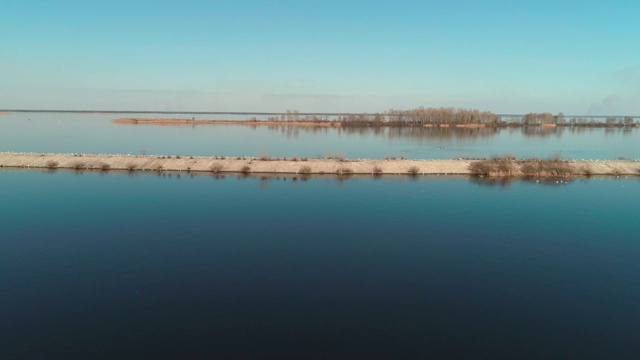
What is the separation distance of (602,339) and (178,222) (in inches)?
→ 891

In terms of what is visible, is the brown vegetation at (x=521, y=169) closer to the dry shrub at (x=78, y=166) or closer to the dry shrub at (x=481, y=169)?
the dry shrub at (x=481, y=169)

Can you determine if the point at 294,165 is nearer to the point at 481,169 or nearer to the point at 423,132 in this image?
the point at 481,169

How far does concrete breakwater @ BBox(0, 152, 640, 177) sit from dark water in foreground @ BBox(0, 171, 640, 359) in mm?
11329

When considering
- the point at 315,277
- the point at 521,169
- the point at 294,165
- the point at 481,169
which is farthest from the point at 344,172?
the point at 315,277

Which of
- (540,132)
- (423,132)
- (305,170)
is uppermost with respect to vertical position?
(540,132)

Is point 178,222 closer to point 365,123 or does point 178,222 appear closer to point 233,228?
point 233,228

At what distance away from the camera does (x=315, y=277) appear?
18.4 metres

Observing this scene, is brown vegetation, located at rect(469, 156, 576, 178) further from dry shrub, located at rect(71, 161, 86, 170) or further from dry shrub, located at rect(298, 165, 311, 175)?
dry shrub, located at rect(71, 161, 86, 170)

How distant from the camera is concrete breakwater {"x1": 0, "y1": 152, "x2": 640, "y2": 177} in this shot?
4397cm

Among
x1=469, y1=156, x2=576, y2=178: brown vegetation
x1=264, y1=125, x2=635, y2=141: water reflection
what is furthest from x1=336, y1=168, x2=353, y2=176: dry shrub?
x1=264, y1=125, x2=635, y2=141: water reflection

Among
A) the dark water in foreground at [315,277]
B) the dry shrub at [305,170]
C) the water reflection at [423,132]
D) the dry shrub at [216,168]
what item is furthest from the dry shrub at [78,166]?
the water reflection at [423,132]

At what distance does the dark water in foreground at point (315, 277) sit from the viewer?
1377 centimetres

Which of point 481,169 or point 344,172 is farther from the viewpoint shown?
point 481,169

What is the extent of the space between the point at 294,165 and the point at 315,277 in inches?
1079
